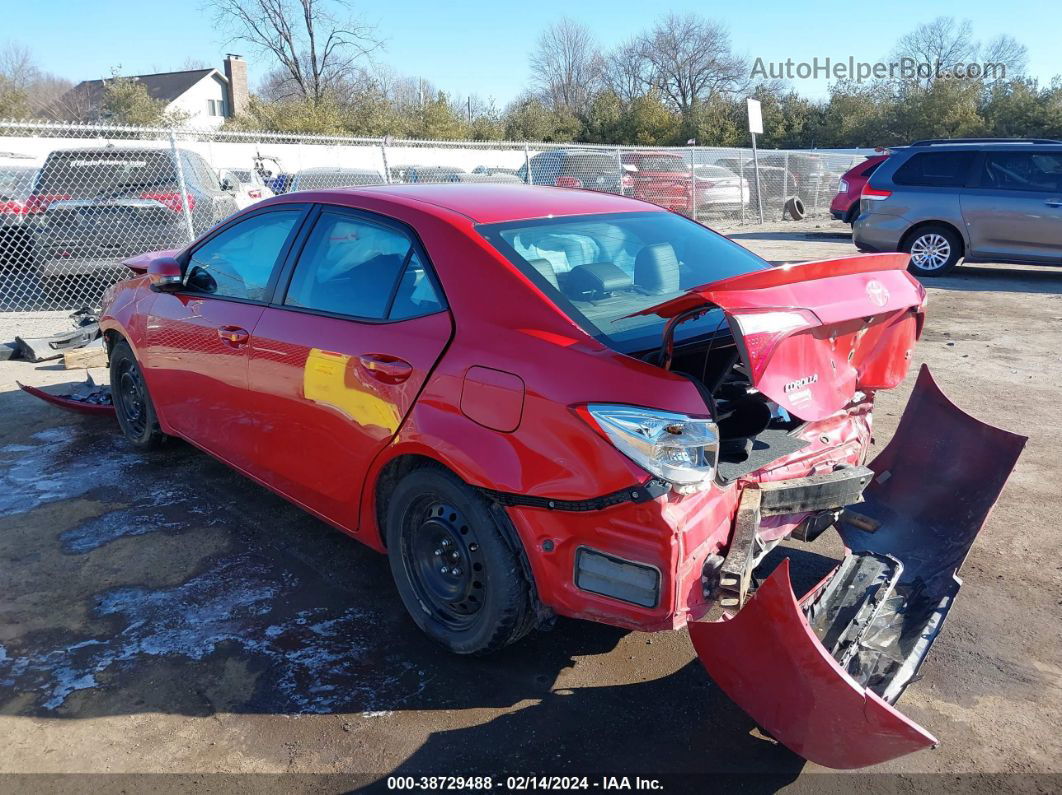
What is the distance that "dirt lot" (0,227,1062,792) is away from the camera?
253 centimetres

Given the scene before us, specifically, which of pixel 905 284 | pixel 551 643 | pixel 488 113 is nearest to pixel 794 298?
pixel 905 284

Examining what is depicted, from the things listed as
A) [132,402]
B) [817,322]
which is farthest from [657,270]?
[132,402]

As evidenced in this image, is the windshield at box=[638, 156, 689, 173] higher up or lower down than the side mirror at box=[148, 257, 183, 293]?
higher up

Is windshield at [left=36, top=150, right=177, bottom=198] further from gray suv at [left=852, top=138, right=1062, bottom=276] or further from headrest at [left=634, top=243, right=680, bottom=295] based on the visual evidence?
gray suv at [left=852, top=138, right=1062, bottom=276]

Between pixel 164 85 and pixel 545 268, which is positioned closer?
pixel 545 268

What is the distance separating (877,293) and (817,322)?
0.51m

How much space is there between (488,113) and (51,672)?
41.0 meters

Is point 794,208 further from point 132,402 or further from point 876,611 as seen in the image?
point 876,611

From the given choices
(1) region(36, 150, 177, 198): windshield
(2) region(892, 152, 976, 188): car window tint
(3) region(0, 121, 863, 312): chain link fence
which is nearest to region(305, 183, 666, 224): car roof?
(3) region(0, 121, 863, 312): chain link fence

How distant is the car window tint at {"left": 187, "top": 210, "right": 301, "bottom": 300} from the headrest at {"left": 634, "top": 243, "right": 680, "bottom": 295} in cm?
158

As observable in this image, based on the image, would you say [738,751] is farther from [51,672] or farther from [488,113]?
[488,113]

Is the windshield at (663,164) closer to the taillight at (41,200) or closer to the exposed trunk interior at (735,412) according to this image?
the taillight at (41,200)

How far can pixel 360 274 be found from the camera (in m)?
3.30

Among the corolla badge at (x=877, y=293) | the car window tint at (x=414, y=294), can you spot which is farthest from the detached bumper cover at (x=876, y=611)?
the car window tint at (x=414, y=294)
